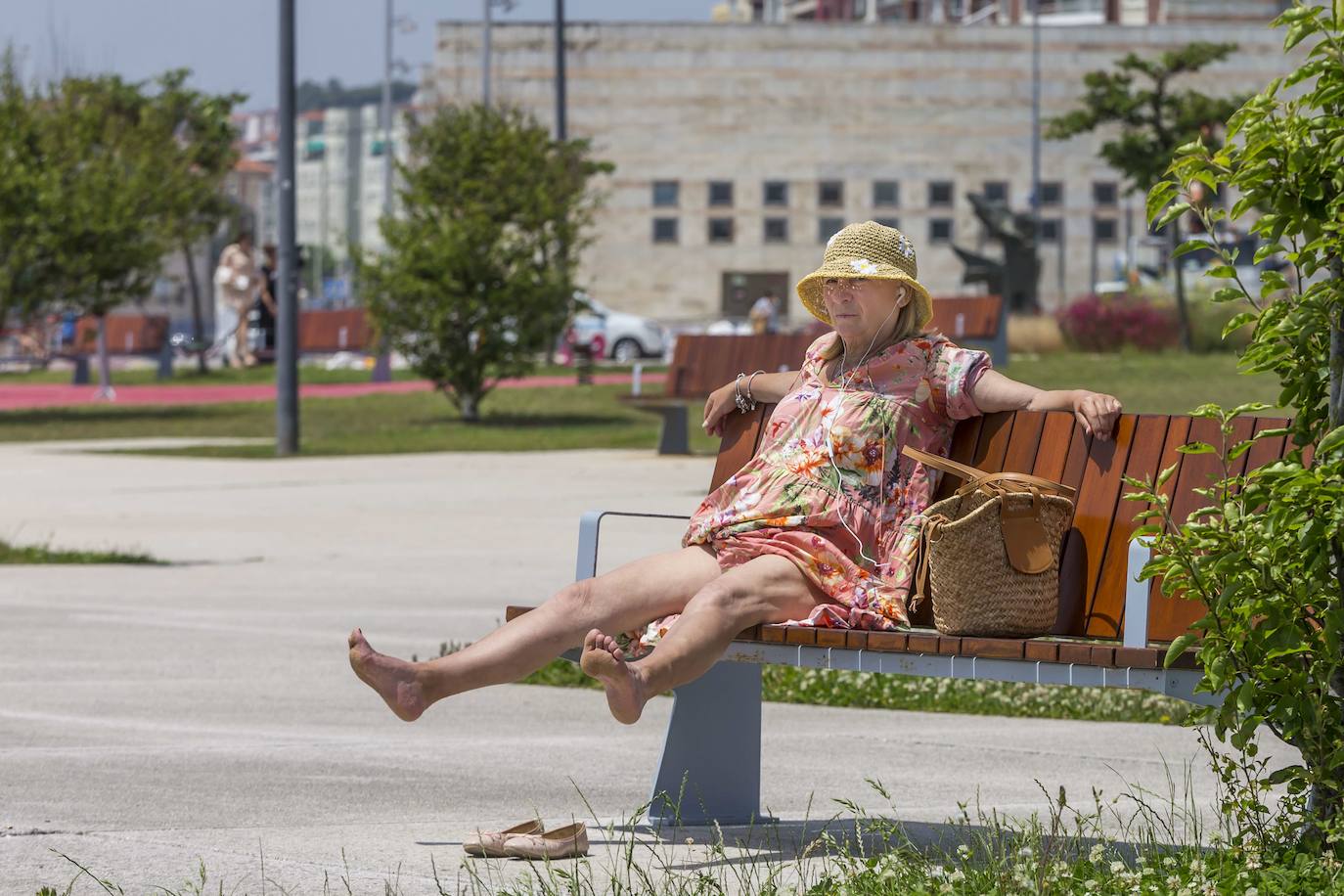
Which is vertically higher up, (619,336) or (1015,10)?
(1015,10)

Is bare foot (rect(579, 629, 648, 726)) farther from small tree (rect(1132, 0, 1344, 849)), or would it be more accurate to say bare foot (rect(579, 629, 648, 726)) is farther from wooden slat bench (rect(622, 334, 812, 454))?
wooden slat bench (rect(622, 334, 812, 454))

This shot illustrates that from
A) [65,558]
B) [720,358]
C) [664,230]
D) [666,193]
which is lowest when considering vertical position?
[65,558]

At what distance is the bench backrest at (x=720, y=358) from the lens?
73.6 feet

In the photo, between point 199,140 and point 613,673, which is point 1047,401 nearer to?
point 613,673

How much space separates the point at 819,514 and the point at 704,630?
579 millimetres

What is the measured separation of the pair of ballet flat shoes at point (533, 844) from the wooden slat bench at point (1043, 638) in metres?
0.33

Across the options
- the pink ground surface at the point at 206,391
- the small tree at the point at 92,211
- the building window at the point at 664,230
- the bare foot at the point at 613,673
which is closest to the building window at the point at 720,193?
the building window at the point at 664,230

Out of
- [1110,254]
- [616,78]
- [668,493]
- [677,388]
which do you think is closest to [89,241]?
[677,388]

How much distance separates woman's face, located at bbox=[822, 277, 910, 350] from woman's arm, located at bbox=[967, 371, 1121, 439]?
309 mm

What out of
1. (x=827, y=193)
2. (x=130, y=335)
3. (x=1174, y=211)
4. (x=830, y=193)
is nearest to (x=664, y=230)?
(x=827, y=193)

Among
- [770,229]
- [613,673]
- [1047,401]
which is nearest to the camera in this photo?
[613,673]

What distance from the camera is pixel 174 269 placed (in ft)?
522

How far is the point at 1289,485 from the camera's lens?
14.0 feet

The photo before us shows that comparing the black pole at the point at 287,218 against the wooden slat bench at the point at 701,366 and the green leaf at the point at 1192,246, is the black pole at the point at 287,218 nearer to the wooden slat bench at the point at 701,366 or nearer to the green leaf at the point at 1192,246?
the wooden slat bench at the point at 701,366
